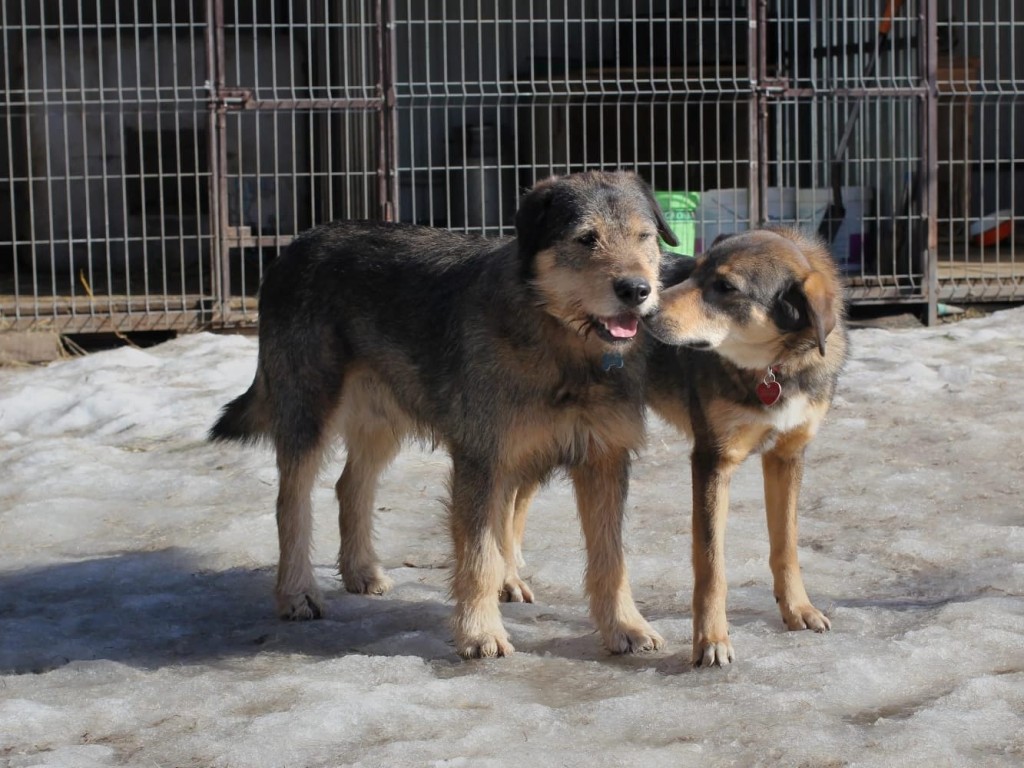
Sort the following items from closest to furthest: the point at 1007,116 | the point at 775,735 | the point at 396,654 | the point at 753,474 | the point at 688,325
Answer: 1. the point at 775,735
2. the point at 688,325
3. the point at 396,654
4. the point at 753,474
5. the point at 1007,116

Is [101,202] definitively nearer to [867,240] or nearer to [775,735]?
[867,240]

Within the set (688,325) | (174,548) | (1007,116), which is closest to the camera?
(688,325)

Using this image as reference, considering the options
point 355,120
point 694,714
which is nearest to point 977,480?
point 694,714

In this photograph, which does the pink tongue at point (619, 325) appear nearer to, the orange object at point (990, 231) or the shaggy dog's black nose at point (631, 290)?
the shaggy dog's black nose at point (631, 290)

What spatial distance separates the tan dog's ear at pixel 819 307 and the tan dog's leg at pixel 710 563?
49 centimetres

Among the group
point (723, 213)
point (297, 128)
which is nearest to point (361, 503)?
point (723, 213)

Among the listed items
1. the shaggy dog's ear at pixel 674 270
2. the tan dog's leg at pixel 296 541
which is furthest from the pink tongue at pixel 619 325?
the tan dog's leg at pixel 296 541

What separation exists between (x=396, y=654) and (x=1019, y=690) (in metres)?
1.87

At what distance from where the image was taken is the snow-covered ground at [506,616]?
358 centimetres

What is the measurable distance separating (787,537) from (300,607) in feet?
5.63

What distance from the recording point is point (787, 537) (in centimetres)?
454

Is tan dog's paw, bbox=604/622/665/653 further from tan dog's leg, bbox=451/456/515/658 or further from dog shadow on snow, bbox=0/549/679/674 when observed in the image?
tan dog's leg, bbox=451/456/515/658

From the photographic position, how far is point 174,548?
5.62 meters

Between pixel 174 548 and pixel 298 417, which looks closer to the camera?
pixel 298 417
